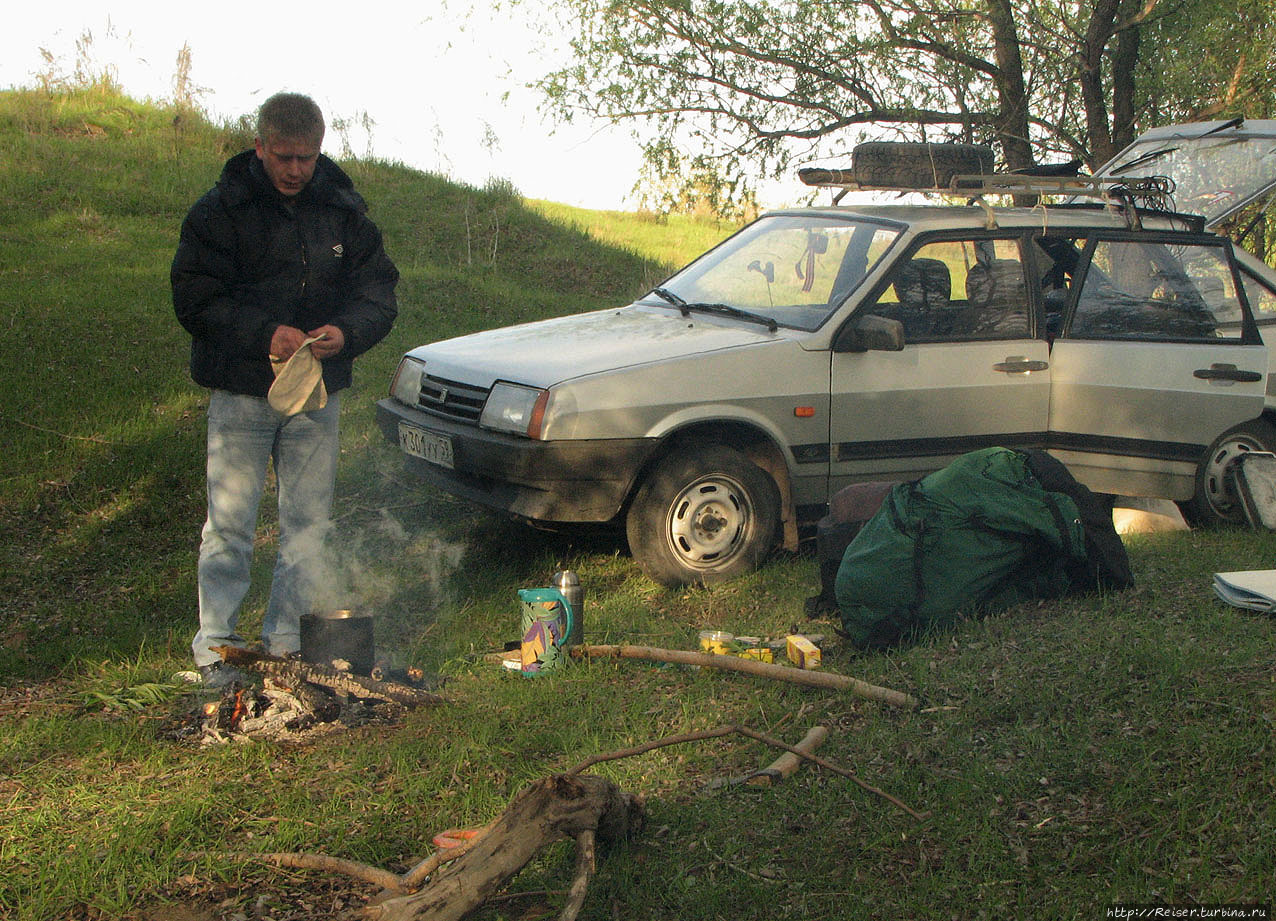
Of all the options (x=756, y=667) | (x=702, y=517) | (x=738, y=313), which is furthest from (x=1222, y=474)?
(x=756, y=667)

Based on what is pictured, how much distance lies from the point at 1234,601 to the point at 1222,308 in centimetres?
273

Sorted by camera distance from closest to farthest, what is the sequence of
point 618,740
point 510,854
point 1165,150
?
1. point 510,854
2. point 618,740
3. point 1165,150

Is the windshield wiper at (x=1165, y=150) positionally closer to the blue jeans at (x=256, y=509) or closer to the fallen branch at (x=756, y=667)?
the fallen branch at (x=756, y=667)

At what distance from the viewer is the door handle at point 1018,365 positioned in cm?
632

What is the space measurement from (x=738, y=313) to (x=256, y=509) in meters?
2.93

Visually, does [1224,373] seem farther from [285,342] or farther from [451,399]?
[285,342]

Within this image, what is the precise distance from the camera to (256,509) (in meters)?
4.43

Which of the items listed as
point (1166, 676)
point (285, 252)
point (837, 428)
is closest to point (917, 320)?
point (837, 428)

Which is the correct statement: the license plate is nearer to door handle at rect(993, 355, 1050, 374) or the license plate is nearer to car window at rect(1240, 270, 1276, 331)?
door handle at rect(993, 355, 1050, 374)

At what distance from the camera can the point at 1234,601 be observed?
4777 mm

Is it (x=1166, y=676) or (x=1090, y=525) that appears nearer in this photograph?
(x=1166, y=676)

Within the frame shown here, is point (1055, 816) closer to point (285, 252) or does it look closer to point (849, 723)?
point (849, 723)

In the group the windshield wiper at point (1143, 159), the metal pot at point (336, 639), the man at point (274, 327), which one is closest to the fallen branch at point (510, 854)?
the metal pot at point (336, 639)

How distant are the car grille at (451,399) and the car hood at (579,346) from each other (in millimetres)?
41
